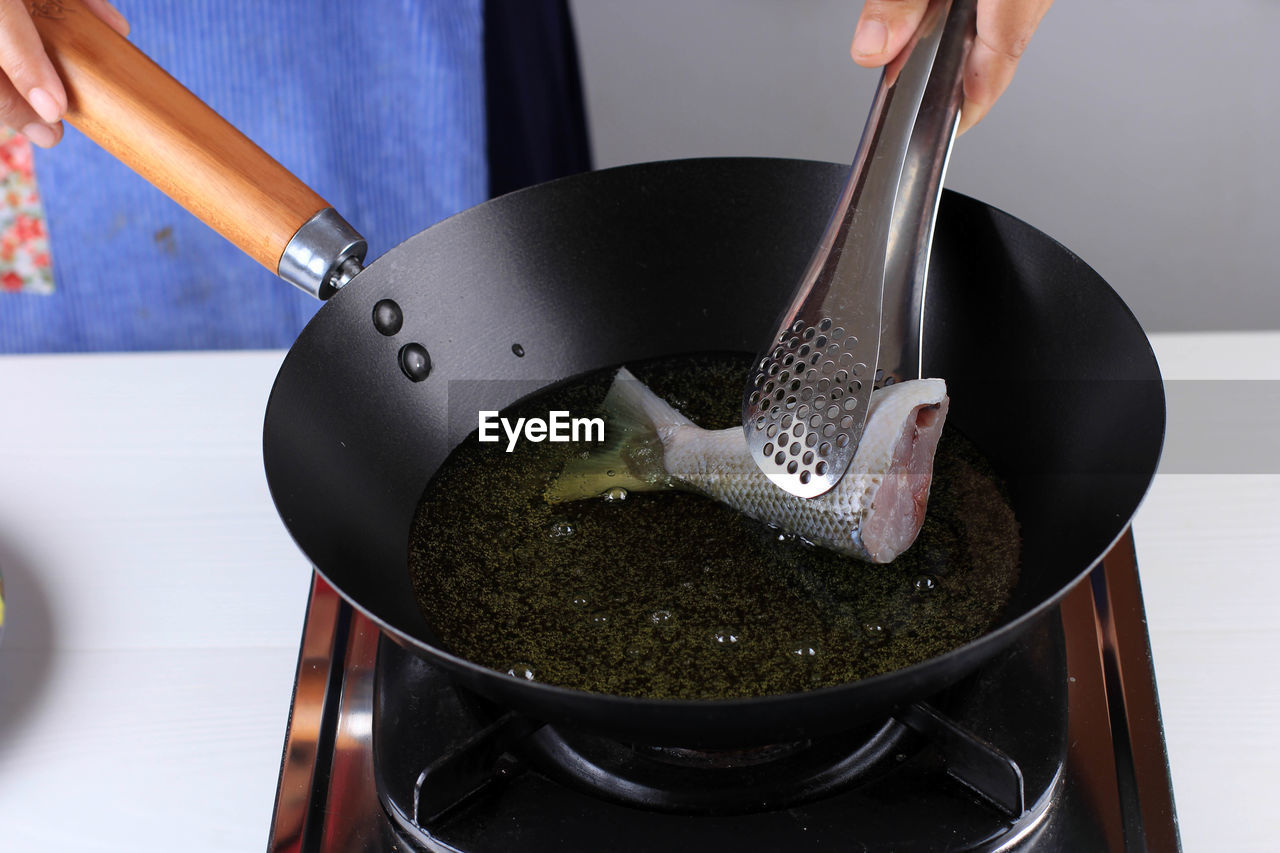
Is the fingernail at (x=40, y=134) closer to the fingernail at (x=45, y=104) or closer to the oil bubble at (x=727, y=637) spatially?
the fingernail at (x=45, y=104)

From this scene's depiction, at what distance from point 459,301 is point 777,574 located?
35 centimetres

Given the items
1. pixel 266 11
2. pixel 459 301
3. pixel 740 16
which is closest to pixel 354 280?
pixel 459 301

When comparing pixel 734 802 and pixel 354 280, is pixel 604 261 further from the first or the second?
pixel 734 802

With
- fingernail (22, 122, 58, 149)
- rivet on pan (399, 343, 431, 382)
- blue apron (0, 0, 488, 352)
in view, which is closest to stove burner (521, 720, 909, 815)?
rivet on pan (399, 343, 431, 382)

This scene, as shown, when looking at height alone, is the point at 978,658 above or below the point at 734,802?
above

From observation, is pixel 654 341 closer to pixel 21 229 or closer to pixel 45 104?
pixel 45 104

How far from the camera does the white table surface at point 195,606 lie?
650 mm

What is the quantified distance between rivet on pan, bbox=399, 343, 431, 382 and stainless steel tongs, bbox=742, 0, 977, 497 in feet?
0.92

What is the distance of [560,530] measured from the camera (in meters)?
0.79

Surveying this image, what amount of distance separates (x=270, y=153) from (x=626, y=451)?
0.63 metres

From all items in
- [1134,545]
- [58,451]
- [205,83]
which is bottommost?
[58,451]

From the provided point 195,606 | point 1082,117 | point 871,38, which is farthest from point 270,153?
point 1082,117

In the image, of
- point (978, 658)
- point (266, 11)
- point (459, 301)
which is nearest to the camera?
point (978, 658)

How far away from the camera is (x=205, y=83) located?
1165 mm
